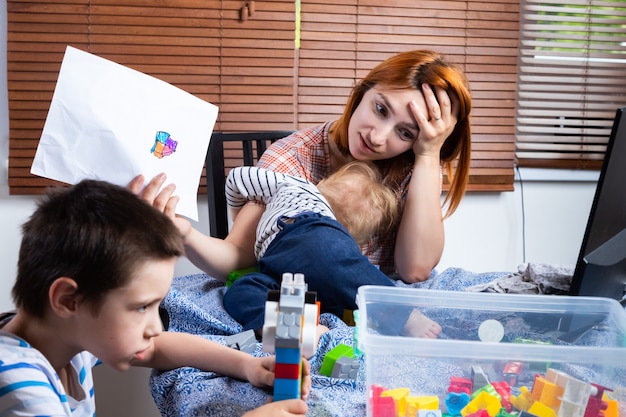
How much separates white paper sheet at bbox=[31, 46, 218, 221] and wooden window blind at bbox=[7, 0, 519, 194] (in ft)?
3.49

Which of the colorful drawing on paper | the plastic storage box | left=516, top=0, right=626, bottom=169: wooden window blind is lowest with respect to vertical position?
the plastic storage box

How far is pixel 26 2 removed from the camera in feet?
6.64

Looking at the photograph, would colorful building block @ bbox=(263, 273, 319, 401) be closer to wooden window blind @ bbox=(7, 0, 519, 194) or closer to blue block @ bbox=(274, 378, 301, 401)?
blue block @ bbox=(274, 378, 301, 401)

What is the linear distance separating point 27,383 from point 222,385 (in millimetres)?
242

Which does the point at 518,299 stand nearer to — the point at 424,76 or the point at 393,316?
the point at 393,316

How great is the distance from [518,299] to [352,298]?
306 millimetres

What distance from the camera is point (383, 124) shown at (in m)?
1.52

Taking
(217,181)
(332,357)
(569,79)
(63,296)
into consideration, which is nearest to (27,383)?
(63,296)

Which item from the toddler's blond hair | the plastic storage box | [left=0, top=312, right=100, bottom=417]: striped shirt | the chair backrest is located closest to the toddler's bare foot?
the plastic storage box

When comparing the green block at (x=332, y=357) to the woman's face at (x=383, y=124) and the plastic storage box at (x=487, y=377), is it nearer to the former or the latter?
the plastic storage box at (x=487, y=377)

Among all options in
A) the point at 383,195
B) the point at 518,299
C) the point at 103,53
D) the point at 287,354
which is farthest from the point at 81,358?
the point at 103,53

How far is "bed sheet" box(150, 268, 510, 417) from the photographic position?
82 centimetres

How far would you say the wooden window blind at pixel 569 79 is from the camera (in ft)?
7.72

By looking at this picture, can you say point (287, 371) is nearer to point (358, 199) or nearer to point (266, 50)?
point (358, 199)
